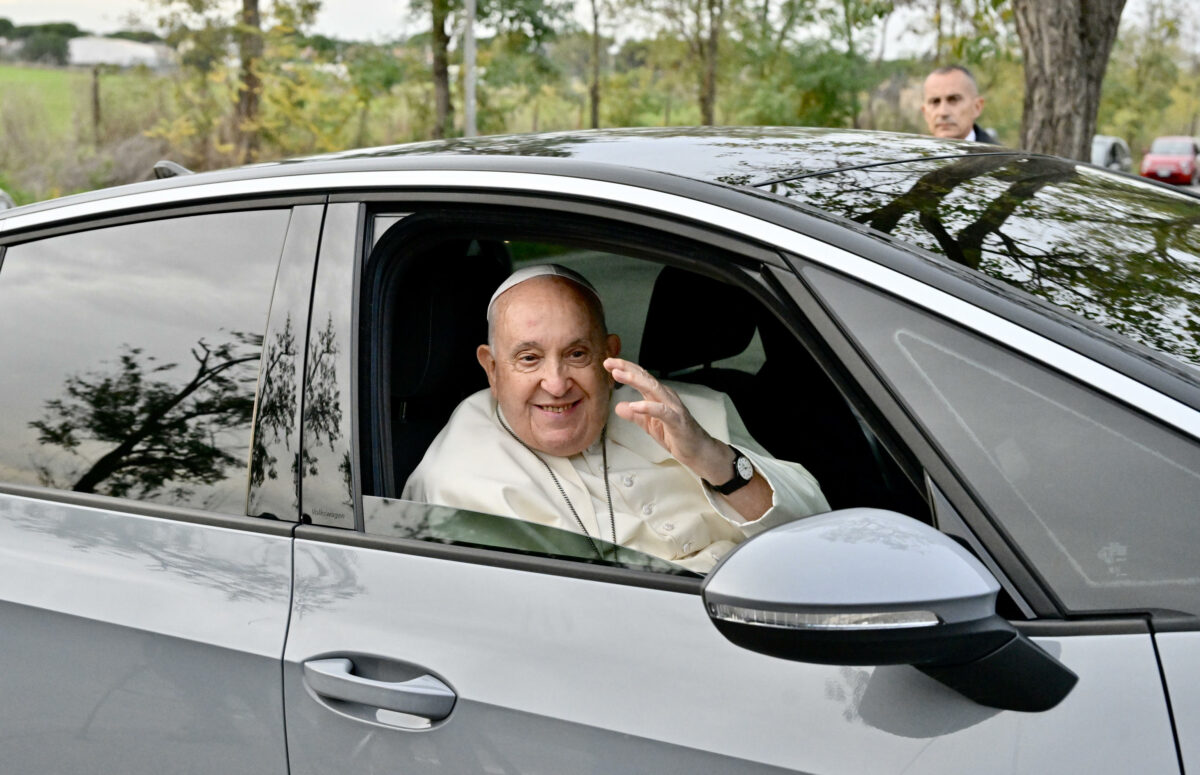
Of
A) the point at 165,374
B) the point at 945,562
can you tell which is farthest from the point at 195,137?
the point at 945,562

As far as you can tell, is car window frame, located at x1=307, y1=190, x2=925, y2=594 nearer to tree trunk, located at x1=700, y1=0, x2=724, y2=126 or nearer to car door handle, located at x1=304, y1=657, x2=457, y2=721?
car door handle, located at x1=304, y1=657, x2=457, y2=721

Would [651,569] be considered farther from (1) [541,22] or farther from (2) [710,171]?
(1) [541,22]

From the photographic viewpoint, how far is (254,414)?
1902 millimetres

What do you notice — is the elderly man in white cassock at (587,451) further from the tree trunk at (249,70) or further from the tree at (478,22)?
the tree at (478,22)

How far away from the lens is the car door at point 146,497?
1755mm

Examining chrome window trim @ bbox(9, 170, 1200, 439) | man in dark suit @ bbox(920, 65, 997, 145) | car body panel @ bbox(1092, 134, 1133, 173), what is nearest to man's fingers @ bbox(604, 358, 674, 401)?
chrome window trim @ bbox(9, 170, 1200, 439)

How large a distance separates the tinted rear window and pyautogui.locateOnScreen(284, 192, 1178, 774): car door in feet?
0.88

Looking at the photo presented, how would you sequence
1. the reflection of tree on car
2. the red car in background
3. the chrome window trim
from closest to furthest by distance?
1. the chrome window trim
2. the reflection of tree on car
3. the red car in background

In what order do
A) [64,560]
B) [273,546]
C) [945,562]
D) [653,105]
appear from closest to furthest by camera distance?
1. [945,562]
2. [273,546]
3. [64,560]
4. [653,105]

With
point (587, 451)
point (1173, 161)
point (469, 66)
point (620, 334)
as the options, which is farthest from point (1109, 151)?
point (587, 451)

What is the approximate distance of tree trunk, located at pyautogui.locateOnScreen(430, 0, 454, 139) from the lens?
20.2m

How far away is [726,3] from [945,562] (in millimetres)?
26911

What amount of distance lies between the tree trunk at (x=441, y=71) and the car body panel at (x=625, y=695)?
1929 centimetres

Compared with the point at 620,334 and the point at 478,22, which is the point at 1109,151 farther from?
the point at 620,334
